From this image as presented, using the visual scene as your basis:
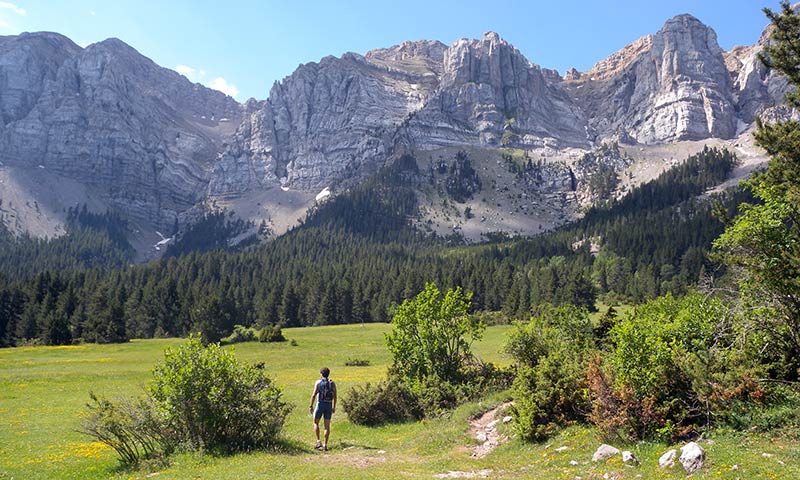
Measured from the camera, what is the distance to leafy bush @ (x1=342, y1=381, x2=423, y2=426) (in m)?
27.2

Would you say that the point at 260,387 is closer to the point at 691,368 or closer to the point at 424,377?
the point at 424,377

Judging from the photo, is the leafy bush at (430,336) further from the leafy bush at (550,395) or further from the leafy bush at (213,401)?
the leafy bush at (213,401)

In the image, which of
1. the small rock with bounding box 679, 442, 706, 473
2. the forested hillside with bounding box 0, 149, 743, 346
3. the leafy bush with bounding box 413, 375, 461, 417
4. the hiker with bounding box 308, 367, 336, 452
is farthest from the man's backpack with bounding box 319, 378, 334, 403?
the forested hillside with bounding box 0, 149, 743, 346

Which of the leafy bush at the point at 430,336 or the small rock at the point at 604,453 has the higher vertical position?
the leafy bush at the point at 430,336

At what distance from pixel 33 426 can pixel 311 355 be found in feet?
126

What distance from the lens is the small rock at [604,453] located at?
15.8 meters

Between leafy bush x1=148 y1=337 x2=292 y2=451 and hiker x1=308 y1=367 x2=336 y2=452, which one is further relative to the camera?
hiker x1=308 y1=367 x2=336 y2=452

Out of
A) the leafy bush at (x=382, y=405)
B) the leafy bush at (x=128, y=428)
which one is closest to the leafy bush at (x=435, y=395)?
the leafy bush at (x=382, y=405)

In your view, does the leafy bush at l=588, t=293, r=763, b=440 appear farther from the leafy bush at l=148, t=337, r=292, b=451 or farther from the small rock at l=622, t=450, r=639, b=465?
the leafy bush at l=148, t=337, r=292, b=451

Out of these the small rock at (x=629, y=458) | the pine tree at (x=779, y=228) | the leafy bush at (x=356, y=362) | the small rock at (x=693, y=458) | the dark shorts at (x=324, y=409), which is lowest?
the leafy bush at (x=356, y=362)

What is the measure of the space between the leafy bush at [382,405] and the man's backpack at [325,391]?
6400 mm

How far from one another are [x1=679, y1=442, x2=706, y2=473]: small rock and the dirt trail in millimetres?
8084

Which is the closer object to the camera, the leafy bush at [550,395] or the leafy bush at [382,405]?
the leafy bush at [550,395]

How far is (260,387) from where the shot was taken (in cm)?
2073
